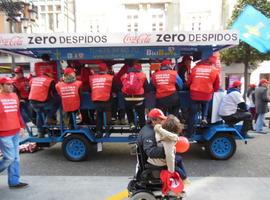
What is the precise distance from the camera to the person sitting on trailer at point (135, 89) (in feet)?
20.0

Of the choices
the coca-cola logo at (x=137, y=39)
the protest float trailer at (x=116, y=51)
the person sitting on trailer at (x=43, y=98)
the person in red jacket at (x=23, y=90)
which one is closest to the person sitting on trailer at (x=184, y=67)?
the protest float trailer at (x=116, y=51)

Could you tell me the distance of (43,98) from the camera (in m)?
6.39

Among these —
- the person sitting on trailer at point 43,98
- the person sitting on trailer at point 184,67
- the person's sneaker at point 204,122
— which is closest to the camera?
the person sitting on trailer at point 43,98

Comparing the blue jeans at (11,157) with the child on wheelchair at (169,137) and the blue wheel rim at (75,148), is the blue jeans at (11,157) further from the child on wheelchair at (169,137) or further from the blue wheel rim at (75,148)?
the child on wheelchair at (169,137)

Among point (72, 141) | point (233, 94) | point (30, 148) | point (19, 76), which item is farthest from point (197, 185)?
point (19, 76)

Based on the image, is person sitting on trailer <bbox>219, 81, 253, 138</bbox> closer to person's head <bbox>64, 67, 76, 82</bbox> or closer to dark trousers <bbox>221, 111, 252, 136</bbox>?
dark trousers <bbox>221, 111, 252, 136</bbox>

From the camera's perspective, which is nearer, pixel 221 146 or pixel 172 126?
pixel 172 126

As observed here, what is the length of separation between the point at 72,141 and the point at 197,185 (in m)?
2.70

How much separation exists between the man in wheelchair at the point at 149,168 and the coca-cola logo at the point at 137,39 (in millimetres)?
2561

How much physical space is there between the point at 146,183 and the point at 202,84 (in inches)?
110

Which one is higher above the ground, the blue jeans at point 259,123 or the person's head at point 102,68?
the person's head at point 102,68

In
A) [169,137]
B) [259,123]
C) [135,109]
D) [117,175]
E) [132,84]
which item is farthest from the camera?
[259,123]

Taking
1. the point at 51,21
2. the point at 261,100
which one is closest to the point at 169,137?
the point at 261,100

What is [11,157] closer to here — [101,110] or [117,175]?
[117,175]
